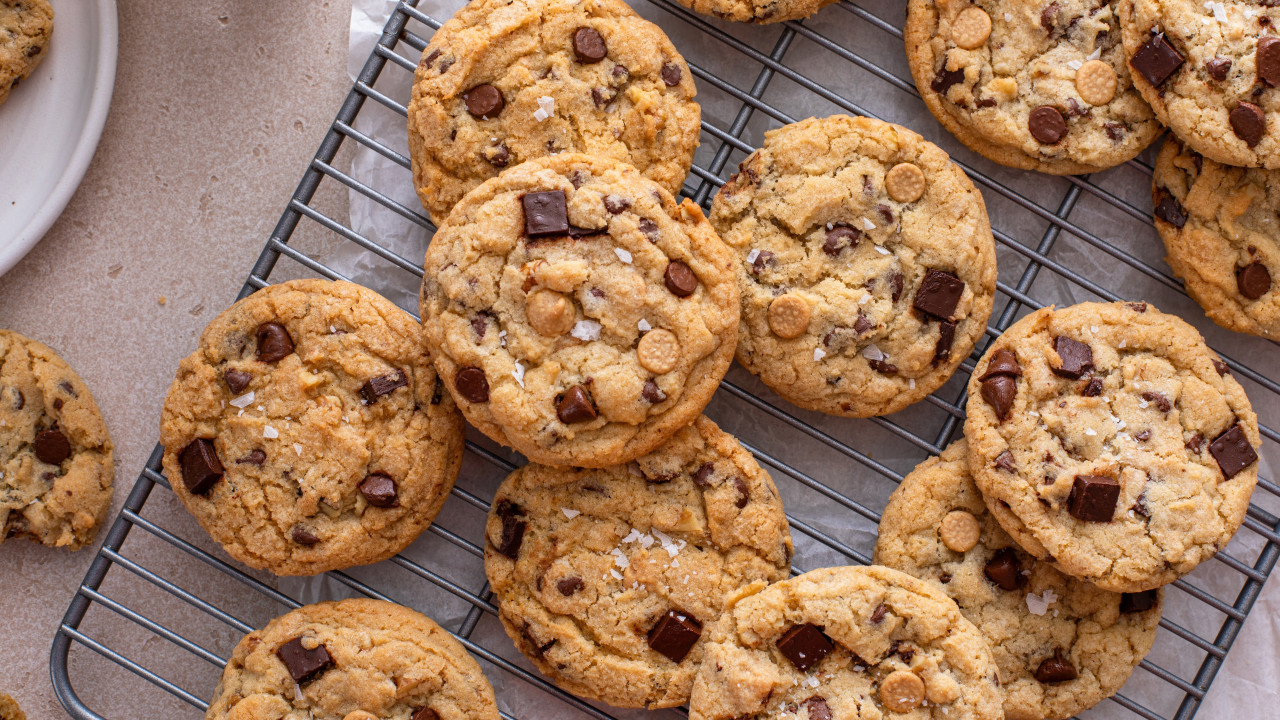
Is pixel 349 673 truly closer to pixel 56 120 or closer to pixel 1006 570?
pixel 1006 570

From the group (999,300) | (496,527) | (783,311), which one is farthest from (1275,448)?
(496,527)

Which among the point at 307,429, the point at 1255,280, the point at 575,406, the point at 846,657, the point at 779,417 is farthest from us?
the point at 779,417

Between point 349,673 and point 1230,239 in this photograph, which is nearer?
point 349,673

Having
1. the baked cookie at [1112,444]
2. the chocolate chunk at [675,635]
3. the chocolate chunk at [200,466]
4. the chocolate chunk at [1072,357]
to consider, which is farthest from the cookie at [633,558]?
the chocolate chunk at [1072,357]

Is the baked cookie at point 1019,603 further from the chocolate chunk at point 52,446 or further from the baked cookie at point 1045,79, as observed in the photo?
the chocolate chunk at point 52,446

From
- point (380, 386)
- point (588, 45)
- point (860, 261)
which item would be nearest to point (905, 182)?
point (860, 261)

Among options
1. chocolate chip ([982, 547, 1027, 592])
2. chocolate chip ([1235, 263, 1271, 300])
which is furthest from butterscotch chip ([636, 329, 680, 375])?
chocolate chip ([1235, 263, 1271, 300])

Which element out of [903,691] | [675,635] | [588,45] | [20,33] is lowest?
[675,635]
